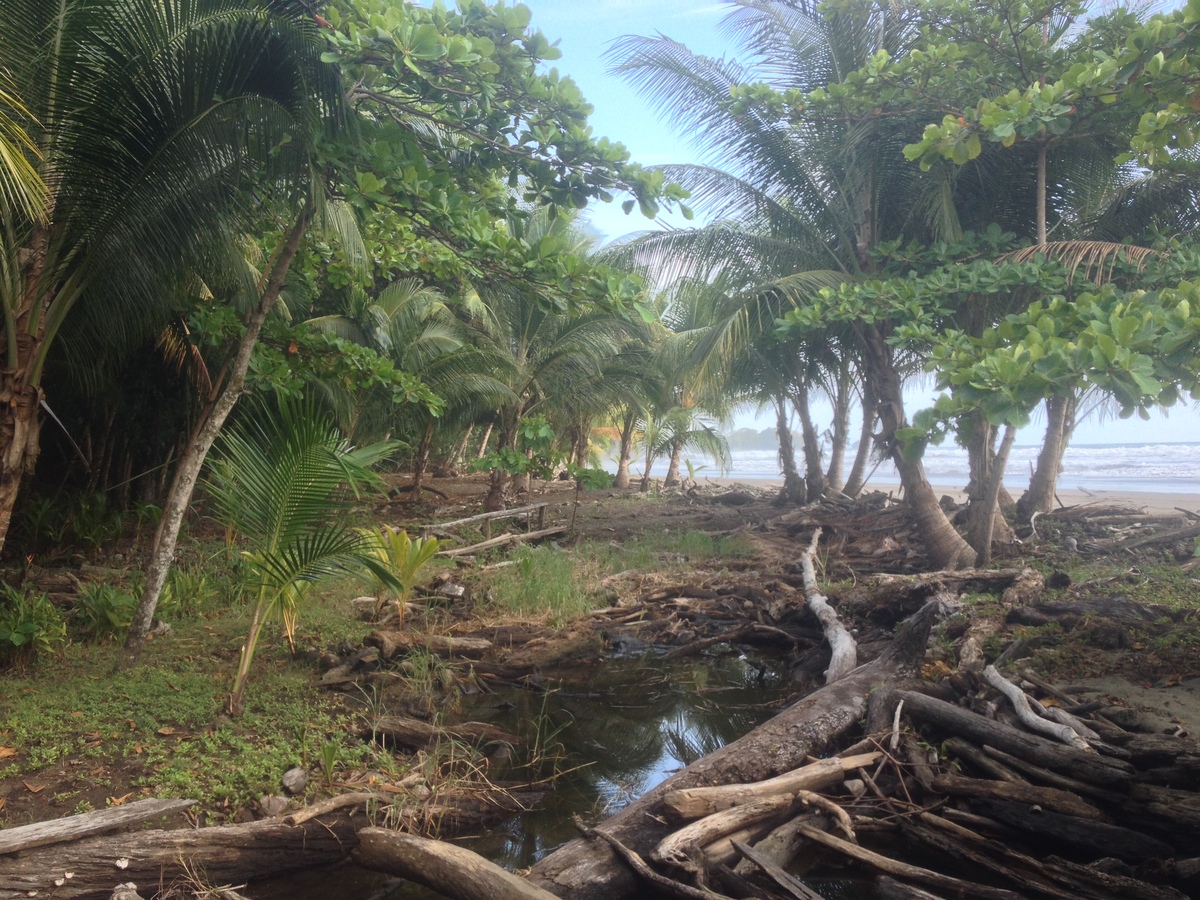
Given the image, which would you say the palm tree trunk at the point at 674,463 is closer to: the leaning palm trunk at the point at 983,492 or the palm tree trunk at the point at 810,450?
the palm tree trunk at the point at 810,450

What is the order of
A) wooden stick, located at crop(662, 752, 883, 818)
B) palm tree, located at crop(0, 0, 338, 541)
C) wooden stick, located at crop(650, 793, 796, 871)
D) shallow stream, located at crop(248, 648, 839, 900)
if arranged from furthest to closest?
palm tree, located at crop(0, 0, 338, 541) → shallow stream, located at crop(248, 648, 839, 900) → wooden stick, located at crop(662, 752, 883, 818) → wooden stick, located at crop(650, 793, 796, 871)

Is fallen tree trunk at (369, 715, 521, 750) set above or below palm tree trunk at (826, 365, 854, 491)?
below

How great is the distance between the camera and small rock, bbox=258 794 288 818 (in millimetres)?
3617

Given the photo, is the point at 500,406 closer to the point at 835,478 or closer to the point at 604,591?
the point at 604,591

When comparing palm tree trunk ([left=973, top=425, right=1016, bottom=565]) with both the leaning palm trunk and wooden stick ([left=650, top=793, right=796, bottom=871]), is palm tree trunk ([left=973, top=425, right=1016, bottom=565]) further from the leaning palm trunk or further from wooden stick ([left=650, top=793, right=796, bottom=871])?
wooden stick ([left=650, top=793, right=796, bottom=871])

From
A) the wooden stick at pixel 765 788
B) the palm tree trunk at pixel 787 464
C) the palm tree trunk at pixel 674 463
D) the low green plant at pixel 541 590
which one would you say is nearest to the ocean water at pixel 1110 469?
the palm tree trunk at pixel 674 463

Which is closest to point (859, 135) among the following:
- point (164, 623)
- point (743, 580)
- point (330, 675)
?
point (743, 580)

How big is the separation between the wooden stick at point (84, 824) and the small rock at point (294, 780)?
1.61ft

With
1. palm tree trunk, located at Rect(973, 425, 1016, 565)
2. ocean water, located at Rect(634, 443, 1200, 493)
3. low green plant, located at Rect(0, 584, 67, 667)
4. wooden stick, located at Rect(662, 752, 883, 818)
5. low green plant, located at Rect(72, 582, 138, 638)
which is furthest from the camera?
ocean water, located at Rect(634, 443, 1200, 493)

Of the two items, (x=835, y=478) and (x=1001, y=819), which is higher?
(x=835, y=478)

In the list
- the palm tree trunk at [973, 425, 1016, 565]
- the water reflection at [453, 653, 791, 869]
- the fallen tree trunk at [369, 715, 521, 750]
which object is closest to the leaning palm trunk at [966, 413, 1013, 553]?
the palm tree trunk at [973, 425, 1016, 565]

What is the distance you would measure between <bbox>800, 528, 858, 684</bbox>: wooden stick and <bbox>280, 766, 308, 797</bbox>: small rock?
11.2 feet

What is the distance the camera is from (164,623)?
226 inches

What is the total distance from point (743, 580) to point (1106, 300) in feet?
15.8
